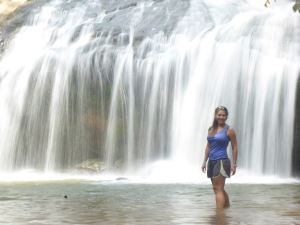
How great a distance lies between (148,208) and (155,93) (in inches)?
495

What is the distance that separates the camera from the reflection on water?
7.51 metres

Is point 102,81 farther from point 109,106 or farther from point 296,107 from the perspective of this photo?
point 296,107

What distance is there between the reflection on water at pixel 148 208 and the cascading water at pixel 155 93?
705 centimetres

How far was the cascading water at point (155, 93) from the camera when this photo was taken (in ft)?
62.4

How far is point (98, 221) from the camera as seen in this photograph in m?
7.51

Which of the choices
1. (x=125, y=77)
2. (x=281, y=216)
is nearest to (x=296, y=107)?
(x=125, y=77)

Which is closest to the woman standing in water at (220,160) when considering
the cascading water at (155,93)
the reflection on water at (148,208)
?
the reflection on water at (148,208)

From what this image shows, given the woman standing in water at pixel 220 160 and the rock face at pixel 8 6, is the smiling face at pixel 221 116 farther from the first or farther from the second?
the rock face at pixel 8 6

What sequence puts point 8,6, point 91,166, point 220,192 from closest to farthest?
point 220,192
point 91,166
point 8,6

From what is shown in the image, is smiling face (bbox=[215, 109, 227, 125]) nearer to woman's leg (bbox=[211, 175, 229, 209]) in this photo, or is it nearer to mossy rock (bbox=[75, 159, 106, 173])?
woman's leg (bbox=[211, 175, 229, 209])

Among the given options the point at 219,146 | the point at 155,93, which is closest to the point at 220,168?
the point at 219,146

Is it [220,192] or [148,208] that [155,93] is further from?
[220,192]

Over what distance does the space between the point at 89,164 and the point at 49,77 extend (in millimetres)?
3492

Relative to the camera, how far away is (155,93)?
21.4 m
